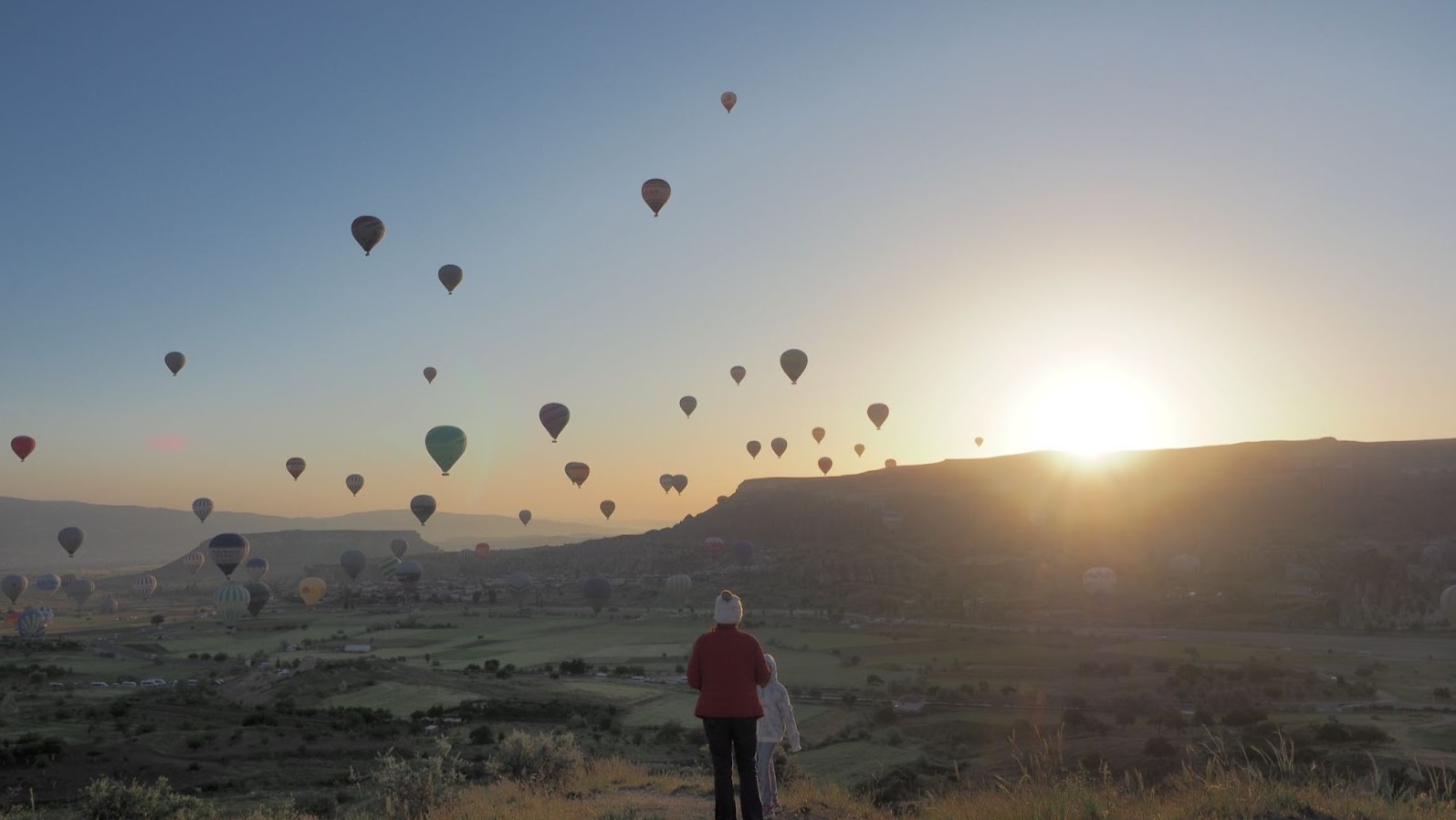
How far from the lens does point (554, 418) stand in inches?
2397

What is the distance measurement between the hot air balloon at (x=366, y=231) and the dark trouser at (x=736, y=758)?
4635 cm

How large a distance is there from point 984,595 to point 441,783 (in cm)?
8106

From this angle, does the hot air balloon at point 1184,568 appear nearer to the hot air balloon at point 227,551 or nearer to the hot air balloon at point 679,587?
the hot air balloon at point 679,587

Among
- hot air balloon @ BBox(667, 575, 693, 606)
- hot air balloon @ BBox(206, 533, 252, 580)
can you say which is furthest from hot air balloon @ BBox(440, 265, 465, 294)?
hot air balloon @ BBox(667, 575, 693, 606)

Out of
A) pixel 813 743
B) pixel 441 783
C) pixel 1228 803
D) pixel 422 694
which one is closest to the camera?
pixel 1228 803

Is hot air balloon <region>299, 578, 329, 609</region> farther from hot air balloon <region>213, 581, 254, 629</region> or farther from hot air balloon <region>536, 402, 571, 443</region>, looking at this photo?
hot air balloon <region>536, 402, 571, 443</region>

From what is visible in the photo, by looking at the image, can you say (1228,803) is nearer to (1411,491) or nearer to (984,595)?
(984,595)

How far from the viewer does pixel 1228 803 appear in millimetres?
9000

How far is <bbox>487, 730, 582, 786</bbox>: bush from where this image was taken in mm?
15836

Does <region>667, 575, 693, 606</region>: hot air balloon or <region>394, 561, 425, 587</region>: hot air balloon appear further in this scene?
<region>394, 561, 425, 587</region>: hot air balloon

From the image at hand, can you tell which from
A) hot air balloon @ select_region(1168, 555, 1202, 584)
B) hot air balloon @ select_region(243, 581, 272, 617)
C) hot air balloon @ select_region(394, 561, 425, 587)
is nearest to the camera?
hot air balloon @ select_region(1168, 555, 1202, 584)

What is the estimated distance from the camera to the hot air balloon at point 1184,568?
86.3 meters

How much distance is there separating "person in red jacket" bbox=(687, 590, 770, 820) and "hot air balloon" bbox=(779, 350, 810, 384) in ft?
175

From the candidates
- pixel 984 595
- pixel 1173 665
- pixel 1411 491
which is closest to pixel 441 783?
pixel 1173 665
